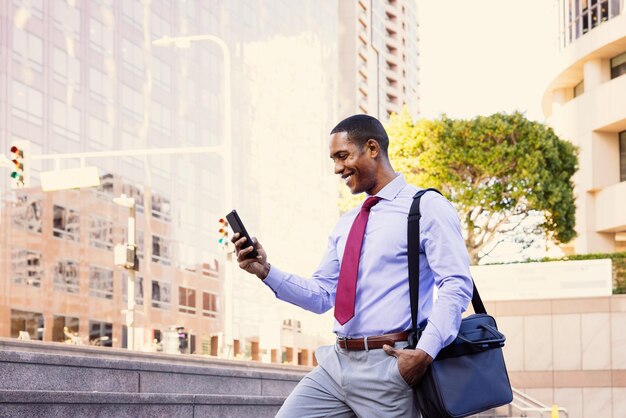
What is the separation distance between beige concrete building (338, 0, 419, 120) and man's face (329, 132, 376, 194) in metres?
91.5

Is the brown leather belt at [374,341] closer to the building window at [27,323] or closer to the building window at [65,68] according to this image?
the building window at [27,323]

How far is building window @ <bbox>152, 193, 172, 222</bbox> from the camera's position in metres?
63.9

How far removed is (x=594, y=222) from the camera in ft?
143

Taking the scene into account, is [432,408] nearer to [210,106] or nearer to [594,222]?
[594,222]

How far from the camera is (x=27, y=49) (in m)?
52.5

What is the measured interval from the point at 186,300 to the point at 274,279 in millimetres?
62504

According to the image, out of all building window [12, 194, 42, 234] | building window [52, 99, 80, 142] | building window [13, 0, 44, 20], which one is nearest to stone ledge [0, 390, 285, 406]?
building window [12, 194, 42, 234]

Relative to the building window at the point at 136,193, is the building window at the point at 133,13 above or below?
above

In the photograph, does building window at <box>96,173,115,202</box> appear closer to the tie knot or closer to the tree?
the tree

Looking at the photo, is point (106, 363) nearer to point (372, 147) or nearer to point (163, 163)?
point (372, 147)

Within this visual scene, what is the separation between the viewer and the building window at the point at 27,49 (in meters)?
51.8

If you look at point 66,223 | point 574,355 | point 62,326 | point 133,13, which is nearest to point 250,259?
point 574,355

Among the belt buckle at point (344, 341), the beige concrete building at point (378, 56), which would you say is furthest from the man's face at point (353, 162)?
the beige concrete building at point (378, 56)

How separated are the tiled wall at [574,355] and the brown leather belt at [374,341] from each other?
75.2 feet
